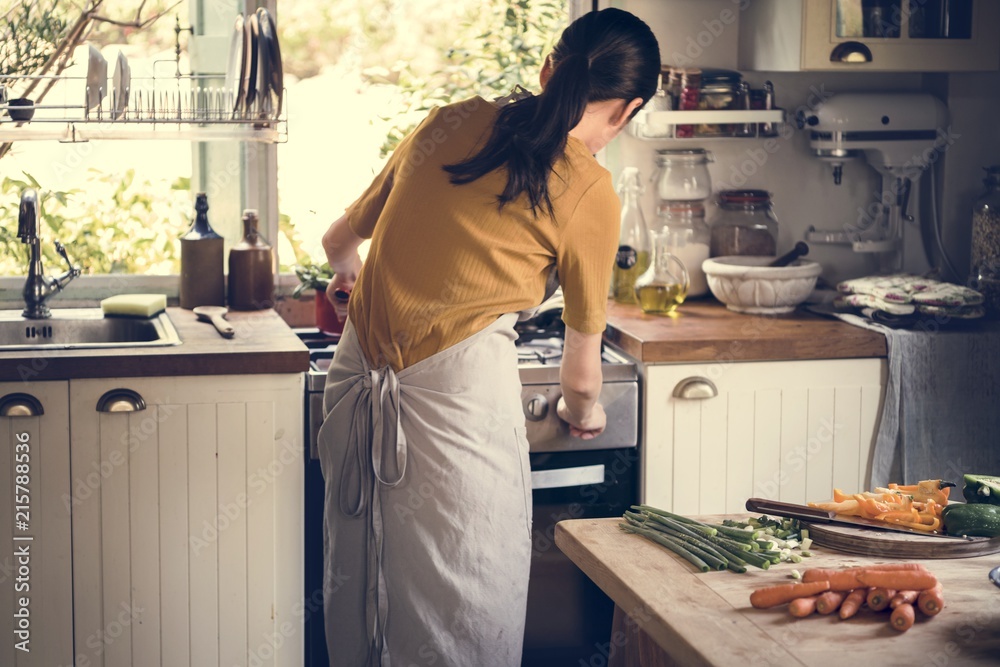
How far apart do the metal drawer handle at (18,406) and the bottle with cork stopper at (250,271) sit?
0.72 meters

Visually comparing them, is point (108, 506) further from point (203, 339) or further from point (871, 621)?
point (871, 621)

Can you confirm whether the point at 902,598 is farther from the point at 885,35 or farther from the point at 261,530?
the point at 885,35

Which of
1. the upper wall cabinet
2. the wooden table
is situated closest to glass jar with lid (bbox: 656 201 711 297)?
the upper wall cabinet

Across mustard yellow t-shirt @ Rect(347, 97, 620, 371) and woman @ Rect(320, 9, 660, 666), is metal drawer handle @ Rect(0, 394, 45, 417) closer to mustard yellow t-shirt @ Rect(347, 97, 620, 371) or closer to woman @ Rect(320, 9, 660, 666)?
woman @ Rect(320, 9, 660, 666)

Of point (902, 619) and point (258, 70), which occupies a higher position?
point (258, 70)

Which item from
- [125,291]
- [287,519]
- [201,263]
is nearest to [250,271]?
[201,263]

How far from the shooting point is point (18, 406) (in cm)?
235

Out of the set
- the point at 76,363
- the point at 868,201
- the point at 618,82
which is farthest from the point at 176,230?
the point at 868,201

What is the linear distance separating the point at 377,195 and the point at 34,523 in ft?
3.24

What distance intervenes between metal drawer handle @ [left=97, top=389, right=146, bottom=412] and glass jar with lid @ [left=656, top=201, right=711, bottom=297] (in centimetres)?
153

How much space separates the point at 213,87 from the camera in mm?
3051

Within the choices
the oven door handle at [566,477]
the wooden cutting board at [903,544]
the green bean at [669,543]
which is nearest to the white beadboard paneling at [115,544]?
the oven door handle at [566,477]

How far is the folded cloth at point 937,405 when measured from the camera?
280 centimetres

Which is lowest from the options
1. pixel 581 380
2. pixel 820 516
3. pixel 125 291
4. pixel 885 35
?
pixel 820 516
